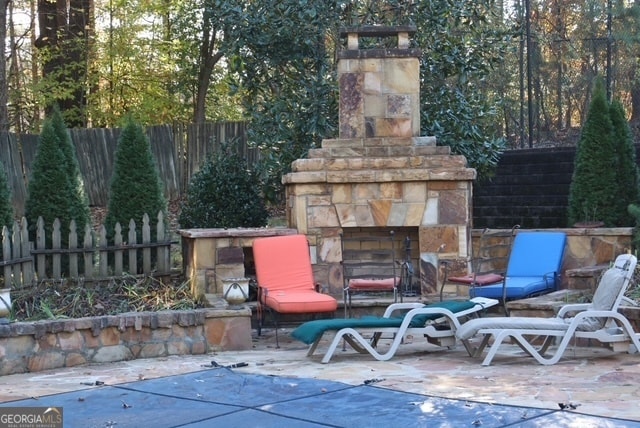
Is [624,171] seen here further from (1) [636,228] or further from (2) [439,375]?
(2) [439,375]

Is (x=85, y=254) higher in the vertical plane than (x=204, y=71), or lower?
lower

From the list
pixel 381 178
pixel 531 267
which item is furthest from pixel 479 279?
pixel 381 178

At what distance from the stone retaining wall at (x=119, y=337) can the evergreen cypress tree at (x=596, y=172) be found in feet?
16.1

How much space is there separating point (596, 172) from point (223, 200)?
4480 mm

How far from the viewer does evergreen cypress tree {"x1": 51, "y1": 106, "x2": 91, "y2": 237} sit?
8.80 meters

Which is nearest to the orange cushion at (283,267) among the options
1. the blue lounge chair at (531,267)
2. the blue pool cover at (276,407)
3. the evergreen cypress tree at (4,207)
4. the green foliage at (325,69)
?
the blue lounge chair at (531,267)

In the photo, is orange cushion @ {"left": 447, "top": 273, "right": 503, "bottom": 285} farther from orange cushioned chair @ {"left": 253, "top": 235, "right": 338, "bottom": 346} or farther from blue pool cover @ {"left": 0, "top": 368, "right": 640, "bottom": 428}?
blue pool cover @ {"left": 0, "top": 368, "right": 640, "bottom": 428}

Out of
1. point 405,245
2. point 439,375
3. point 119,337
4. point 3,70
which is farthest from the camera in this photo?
point 3,70

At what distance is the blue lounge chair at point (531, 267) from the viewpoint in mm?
8586

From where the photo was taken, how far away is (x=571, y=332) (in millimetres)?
6480

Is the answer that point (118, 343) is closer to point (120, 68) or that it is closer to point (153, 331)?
point (153, 331)

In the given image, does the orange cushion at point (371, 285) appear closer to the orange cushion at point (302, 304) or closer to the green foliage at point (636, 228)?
the orange cushion at point (302, 304)

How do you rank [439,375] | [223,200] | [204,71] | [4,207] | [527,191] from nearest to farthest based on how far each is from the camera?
[439,375], [4,207], [223,200], [527,191], [204,71]

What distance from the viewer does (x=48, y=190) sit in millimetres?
8680
